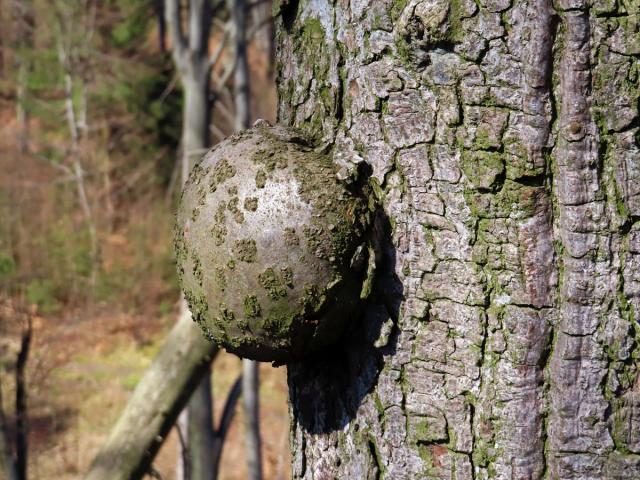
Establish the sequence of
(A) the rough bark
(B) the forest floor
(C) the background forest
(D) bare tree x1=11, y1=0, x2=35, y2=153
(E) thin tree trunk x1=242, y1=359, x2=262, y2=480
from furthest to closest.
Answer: (D) bare tree x1=11, y1=0, x2=35, y2=153, (C) the background forest, (B) the forest floor, (E) thin tree trunk x1=242, y1=359, x2=262, y2=480, (A) the rough bark

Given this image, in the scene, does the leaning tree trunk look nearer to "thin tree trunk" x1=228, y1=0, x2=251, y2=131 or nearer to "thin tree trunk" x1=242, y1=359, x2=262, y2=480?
"thin tree trunk" x1=228, y1=0, x2=251, y2=131

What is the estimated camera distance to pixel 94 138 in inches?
562

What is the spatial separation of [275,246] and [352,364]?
283 mm

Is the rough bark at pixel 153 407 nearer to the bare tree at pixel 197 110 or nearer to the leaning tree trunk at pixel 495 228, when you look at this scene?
the leaning tree trunk at pixel 495 228

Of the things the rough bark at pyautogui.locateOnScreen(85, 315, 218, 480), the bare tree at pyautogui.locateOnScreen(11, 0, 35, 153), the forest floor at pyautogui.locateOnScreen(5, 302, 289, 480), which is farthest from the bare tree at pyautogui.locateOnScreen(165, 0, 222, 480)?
the bare tree at pyautogui.locateOnScreen(11, 0, 35, 153)

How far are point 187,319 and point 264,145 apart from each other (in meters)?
0.77

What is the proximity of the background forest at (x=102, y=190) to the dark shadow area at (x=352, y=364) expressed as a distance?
7.10 meters

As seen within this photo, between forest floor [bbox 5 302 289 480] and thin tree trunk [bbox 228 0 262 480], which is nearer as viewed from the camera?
thin tree trunk [bbox 228 0 262 480]

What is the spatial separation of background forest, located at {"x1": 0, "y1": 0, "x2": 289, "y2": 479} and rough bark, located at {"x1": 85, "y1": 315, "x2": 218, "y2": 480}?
21.3 ft

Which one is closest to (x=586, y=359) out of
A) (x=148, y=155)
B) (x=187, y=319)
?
(x=187, y=319)

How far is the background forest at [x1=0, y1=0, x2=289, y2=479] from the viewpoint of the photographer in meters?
9.67

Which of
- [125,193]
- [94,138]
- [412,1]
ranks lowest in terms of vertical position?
[125,193]

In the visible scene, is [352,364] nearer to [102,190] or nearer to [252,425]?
[252,425]

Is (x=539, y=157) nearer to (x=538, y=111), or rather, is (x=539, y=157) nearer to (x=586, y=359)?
(x=538, y=111)
